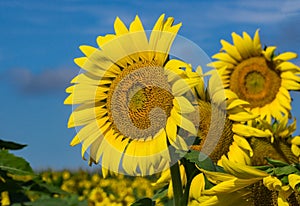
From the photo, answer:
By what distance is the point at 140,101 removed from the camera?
6.98 feet

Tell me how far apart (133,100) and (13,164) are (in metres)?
0.81

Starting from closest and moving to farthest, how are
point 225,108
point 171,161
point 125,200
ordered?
point 171,161 < point 225,108 < point 125,200

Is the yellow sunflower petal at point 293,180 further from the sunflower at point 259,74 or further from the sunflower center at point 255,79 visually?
the sunflower center at point 255,79

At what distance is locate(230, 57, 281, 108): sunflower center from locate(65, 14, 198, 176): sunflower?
2.98m

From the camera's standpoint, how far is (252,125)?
2.76 metres

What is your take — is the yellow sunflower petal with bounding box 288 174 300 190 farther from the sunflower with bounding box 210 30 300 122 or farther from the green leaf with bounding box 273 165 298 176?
the sunflower with bounding box 210 30 300 122

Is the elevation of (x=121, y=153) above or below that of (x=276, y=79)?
below

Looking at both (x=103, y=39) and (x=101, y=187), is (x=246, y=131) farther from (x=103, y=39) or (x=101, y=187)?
(x=101, y=187)

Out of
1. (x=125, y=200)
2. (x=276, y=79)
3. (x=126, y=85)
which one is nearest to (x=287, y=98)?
(x=276, y=79)

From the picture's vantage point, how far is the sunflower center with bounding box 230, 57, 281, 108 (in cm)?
516

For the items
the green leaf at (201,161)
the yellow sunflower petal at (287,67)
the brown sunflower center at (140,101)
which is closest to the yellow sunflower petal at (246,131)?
the brown sunflower center at (140,101)

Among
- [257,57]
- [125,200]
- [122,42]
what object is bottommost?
[125,200]

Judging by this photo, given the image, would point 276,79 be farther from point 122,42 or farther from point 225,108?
point 122,42

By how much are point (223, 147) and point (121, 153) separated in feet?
2.01
